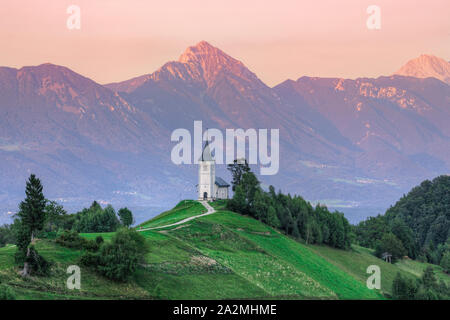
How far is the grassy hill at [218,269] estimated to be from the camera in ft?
243

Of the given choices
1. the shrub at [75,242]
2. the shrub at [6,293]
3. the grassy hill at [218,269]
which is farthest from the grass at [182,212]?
the shrub at [6,293]

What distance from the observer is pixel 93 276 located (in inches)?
3000

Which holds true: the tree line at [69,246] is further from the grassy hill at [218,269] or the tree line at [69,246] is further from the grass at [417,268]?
the grass at [417,268]

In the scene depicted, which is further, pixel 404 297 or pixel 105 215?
pixel 105 215

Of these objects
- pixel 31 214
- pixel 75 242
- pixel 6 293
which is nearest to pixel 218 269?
pixel 75 242

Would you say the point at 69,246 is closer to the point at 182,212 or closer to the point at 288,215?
Answer: the point at 182,212

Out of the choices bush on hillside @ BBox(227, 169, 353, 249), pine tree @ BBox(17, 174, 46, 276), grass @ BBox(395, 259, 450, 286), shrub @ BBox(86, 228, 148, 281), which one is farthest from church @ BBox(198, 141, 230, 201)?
pine tree @ BBox(17, 174, 46, 276)

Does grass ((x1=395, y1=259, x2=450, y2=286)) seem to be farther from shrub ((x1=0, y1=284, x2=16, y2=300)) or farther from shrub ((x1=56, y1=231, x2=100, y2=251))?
shrub ((x1=0, y1=284, x2=16, y2=300))

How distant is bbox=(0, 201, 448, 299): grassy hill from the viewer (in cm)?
7406
